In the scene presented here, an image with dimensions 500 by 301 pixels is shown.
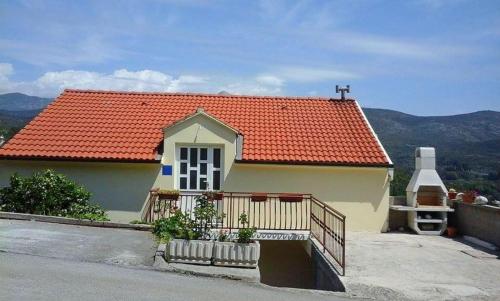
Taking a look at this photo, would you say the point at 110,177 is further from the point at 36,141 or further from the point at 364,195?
the point at 364,195

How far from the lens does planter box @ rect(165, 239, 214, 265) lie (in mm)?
10961

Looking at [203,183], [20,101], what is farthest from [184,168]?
[20,101]

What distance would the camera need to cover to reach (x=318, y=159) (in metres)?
17.9

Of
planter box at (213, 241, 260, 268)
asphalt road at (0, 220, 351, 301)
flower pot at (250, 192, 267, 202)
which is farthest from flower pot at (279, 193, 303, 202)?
planter box at (213, 241, 260, 268)

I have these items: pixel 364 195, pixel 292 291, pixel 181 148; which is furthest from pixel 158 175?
pixel 292 291

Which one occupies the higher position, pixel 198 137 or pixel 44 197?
pixel 198 137

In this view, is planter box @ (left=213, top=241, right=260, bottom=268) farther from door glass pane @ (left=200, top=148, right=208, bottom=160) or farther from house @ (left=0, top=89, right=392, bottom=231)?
door glass pane @ (left=200, top=148, right=208, bottom=160)

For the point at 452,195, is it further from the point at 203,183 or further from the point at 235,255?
the point at 235,255

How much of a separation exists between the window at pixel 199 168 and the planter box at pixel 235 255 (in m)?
6.63

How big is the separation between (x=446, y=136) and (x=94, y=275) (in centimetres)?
8249

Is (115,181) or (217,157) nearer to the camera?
(115,181)

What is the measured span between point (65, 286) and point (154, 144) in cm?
1039

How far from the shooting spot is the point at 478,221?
658 inches

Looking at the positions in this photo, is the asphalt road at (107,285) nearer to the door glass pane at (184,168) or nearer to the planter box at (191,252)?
the planter box at (191,252)
